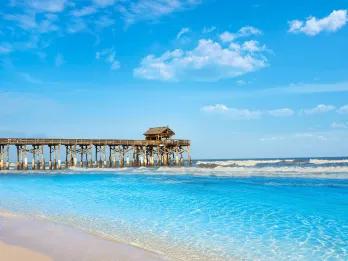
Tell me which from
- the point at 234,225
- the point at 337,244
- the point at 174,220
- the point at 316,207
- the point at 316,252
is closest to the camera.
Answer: the point at 316,252

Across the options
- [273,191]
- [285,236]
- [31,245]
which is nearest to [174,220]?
[285,236]

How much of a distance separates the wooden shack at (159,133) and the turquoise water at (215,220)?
35.2m

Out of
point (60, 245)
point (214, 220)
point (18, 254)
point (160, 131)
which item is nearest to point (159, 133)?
point (160, 131)

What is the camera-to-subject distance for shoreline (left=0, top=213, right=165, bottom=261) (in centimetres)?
743

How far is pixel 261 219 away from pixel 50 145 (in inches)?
1410

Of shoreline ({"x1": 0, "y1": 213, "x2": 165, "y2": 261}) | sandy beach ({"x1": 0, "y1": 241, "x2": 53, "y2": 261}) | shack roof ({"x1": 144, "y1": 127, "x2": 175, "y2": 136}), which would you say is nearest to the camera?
sandy beach ({"x1": 0, "y1": 241, "x2": 53, "y2": 261})

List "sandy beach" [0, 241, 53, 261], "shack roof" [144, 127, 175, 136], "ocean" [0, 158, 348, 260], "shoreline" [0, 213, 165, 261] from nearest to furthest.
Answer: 1. "sandy beach" [0, 241, 53, 261]
2. "shoreline" [0, 213, 165, 261]
3. "ocean" [0, 158, 348, 260]
4. "shack roof" [144, 127, 175, 136]

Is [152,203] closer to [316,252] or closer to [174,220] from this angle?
[174,220]

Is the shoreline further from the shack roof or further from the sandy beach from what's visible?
the shack roof

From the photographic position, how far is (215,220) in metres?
11.7

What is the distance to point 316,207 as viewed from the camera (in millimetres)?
14094

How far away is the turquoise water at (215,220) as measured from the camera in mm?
8422

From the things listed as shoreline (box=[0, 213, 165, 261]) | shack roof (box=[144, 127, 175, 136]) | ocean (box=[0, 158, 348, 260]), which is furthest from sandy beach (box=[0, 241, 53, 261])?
shack roof (box=[144, 127, 175, 136])

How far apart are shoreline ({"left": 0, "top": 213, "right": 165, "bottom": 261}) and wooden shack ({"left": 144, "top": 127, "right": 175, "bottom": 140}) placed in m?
43.2
